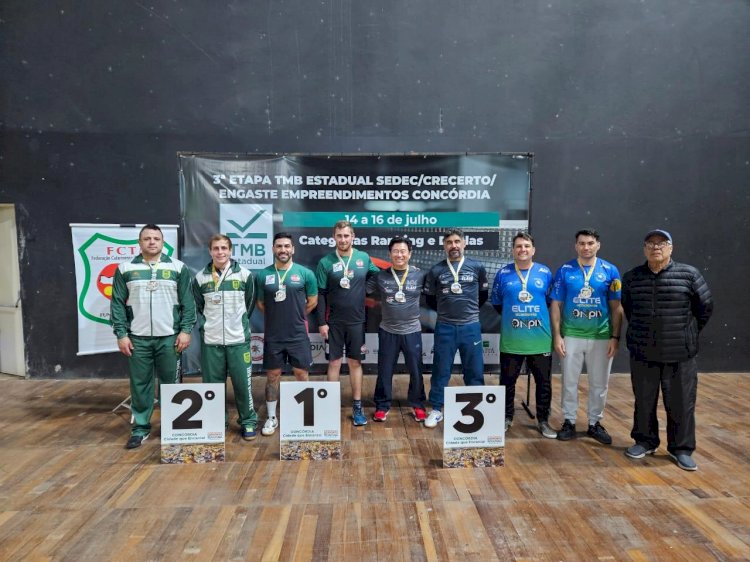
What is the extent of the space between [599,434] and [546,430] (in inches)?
13.3

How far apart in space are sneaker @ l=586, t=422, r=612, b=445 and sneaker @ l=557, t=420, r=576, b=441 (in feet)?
0.38

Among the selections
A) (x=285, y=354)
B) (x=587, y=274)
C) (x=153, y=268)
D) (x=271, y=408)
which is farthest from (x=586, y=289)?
(x=153, y=268)

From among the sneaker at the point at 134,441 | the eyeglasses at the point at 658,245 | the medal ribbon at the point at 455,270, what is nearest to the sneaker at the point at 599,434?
the eyeglasses at the point at 658,245

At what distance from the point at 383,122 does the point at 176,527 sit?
3.76 meters

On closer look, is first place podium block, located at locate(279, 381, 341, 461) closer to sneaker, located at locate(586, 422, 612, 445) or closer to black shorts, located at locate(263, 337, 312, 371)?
black shorts, located at locate(263, 337, 312, 371)

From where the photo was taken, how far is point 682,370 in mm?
3004

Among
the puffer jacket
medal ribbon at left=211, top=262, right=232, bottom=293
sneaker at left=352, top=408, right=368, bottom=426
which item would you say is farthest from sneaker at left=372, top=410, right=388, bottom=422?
the puffer jacket

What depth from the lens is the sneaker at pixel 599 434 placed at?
336 cm

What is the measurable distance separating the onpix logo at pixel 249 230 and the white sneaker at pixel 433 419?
1.85 meters

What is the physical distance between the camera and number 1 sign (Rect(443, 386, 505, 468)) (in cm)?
298

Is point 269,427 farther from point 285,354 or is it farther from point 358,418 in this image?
point 358,418

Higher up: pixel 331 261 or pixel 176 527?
pixel 331 261

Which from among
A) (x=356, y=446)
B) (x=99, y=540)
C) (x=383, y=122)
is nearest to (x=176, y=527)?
(x=99, y=540)

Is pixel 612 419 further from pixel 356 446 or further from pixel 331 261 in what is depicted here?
pixel 331 261
